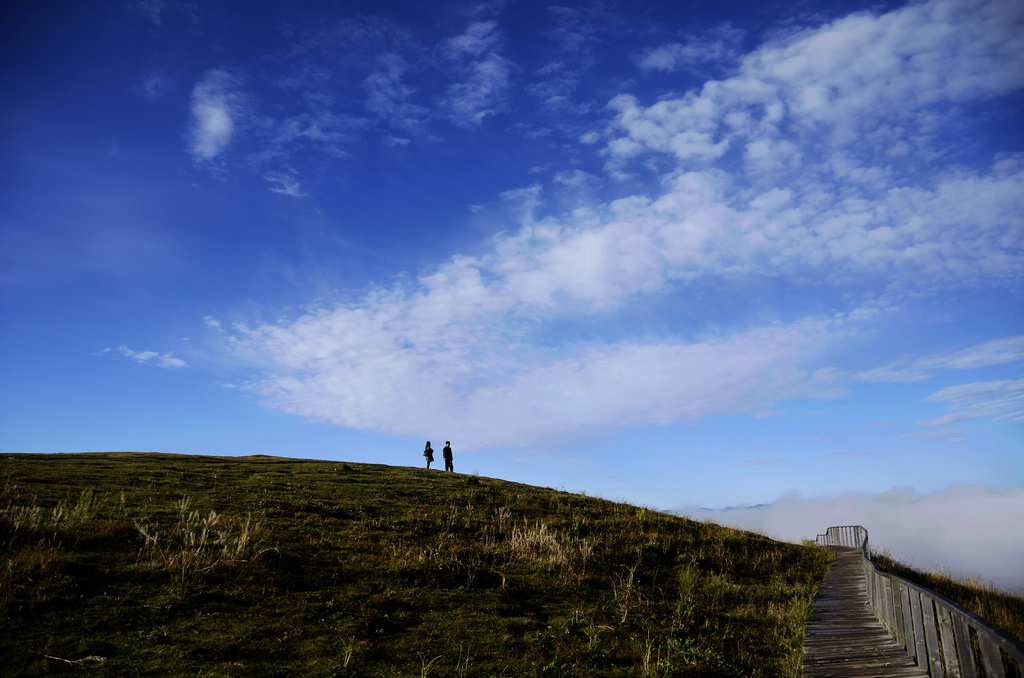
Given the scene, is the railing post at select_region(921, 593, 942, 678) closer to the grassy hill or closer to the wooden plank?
the grassy hill

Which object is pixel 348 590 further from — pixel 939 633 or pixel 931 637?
pixel 939 633

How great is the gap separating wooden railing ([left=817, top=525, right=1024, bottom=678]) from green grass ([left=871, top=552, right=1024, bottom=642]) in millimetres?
4553

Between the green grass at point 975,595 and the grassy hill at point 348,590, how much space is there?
15.3ft

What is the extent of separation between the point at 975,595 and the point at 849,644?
633 inches

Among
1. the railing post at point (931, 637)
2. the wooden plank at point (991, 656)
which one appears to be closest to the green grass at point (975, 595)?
the railing post at point (931, 637)

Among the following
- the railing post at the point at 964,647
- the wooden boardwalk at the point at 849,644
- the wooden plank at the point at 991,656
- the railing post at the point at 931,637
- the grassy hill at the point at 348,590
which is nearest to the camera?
the wooden plank at the point at 991,656

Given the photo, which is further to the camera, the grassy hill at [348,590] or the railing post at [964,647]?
the grassy hill at [348,590]

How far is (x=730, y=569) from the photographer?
21.9 metres

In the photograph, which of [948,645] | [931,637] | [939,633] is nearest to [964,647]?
→ [948,645]

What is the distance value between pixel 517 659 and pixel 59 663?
7.39 meters

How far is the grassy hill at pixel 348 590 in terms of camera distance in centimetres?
1004

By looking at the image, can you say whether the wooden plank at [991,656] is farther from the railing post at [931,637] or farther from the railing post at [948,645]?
the railing post at [931,637]

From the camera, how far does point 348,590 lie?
13492 mm

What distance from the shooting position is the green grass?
1747 centimetres
